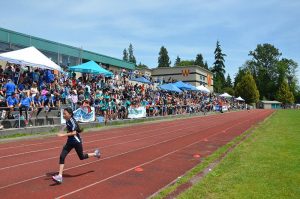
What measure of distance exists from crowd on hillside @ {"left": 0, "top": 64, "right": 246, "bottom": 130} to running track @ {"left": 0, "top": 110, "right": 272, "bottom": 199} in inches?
116

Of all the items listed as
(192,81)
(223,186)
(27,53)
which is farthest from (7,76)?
(192,81)

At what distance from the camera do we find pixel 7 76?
2067 centimetres

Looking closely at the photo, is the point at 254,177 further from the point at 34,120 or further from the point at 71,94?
the point at 71,94

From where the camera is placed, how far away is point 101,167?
1062cm

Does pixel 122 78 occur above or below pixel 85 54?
below

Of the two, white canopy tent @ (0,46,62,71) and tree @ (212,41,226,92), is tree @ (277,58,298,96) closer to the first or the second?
tree @ (212,41,226,92)

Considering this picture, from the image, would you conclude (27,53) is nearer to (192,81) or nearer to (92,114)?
(92,114)

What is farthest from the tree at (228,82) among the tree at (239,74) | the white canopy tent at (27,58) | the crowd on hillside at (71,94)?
the white canopy tent at (27,58)

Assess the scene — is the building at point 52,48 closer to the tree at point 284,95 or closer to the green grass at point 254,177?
the green grass at point 254,177

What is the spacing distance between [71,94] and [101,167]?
42.2 feet

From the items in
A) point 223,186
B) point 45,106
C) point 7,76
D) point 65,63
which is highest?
point 65,63

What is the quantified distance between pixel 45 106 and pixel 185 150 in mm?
9013

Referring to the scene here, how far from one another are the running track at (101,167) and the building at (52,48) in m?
12.4

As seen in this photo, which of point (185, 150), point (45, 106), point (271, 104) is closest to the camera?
point (185, 150)
